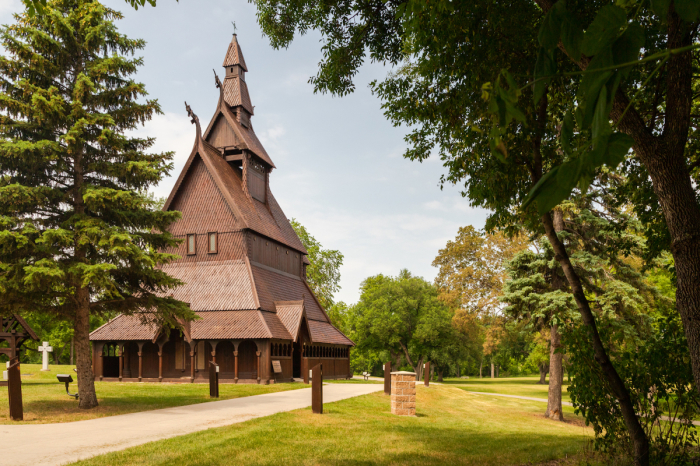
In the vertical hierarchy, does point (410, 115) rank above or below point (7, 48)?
below

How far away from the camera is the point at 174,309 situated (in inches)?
607

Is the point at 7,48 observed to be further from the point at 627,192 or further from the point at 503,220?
the point at 627,192

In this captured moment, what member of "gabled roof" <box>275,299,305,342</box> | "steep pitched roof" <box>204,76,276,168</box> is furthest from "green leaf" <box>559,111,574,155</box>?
"steep pitched roof" <box>204,76,276,168</box>

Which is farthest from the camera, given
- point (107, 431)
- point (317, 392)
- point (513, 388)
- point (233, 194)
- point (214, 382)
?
point (513, 388)

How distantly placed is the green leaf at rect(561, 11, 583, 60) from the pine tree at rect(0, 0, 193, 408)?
13597 millimetres

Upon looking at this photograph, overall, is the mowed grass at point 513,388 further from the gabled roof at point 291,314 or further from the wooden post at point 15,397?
the wooden post at point 15,397

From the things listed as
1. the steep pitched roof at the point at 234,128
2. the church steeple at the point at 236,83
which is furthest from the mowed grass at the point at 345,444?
the church steeple at the point at 236,83

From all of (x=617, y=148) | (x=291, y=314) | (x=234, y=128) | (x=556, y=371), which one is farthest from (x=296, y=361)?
(x=617, y=148)

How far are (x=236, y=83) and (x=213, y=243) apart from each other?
1294 centimetres

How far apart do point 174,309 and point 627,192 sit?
481 inches

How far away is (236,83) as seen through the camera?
38.1 meters

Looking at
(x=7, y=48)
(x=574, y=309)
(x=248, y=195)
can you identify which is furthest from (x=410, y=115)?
(x=248, y=195)

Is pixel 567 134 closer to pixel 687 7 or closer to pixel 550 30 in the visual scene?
pixel 550 30

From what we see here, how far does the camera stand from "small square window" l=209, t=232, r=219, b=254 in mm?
31969
